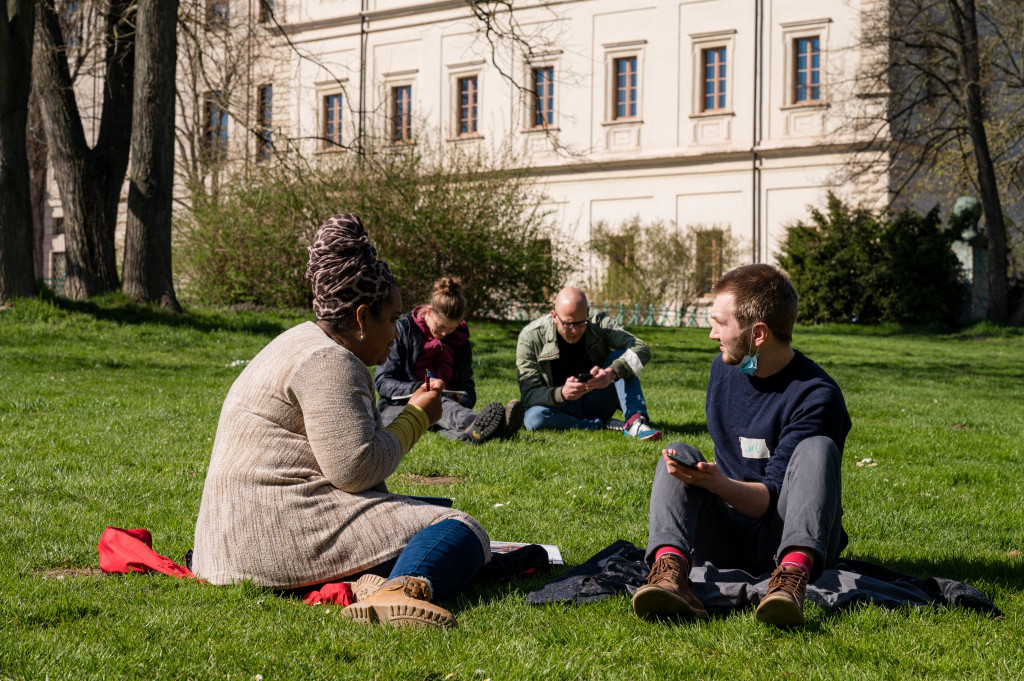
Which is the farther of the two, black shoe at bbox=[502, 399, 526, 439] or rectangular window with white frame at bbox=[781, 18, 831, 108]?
rectangular window with white frame at bbox=[781, 18, 831, 108]

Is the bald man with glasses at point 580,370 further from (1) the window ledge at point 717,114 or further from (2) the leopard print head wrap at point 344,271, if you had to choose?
(1) the window ledge at point 717,114

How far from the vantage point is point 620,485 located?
678cm

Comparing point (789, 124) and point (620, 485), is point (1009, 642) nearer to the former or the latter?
point (620, 485)

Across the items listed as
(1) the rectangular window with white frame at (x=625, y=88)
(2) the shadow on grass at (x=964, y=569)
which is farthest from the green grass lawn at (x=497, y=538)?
(1) the rectangular window with white frame at (x=625, y=88)

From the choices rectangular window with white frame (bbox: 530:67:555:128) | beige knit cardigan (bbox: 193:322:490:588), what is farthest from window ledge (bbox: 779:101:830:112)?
beige knit cardigan (bbox: 193:322:490:588)

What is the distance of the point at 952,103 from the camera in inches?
1113

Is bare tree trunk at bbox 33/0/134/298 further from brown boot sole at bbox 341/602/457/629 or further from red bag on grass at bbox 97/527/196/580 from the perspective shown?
brown boot sole at bbox 341/602/457/629

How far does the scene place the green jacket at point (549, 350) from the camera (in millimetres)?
9211

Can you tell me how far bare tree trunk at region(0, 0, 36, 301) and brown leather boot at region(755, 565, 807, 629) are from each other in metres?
14.1

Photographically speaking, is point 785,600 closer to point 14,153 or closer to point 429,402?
point 429,402

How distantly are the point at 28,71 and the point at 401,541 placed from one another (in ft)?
46.7

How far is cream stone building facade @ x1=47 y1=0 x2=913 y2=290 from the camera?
1251 inches

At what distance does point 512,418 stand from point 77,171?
11401 mm

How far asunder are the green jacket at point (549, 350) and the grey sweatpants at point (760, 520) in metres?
4.70
